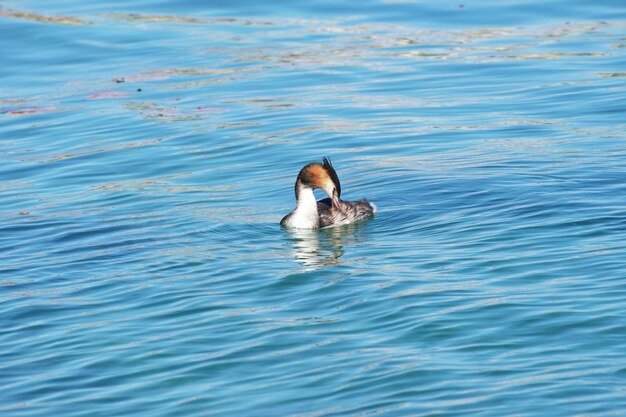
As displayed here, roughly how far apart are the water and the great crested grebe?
0.60 feet

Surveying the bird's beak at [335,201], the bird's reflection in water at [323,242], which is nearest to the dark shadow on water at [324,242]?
the bird's reflection in water at [323,242]

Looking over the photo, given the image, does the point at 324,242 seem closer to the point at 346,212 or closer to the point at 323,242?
the point at 323,242

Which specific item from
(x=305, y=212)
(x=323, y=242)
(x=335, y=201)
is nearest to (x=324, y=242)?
(x=323, y=242)

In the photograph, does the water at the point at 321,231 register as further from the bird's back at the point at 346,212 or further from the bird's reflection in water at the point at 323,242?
the bird's back at the point at 346,212

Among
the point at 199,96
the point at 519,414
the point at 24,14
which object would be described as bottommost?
the point at 519,414

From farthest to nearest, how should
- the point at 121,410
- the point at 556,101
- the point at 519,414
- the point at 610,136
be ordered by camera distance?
the point at 556,101
the point at 610,136
the point at 121,410
the point at 519,414

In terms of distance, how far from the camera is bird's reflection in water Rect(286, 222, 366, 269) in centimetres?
1225

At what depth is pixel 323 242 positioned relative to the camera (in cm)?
1324

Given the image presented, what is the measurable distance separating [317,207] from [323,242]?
0.83 meters

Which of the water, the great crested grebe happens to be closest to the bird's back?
the great crested grebe

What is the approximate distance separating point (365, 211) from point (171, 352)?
4.51m

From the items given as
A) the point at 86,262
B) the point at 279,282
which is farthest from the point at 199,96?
the point at 279,282

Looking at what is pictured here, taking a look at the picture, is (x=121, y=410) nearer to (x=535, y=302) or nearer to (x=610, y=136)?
(x=535, y=302)

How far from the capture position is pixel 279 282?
37.1 feet
